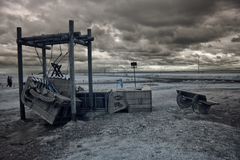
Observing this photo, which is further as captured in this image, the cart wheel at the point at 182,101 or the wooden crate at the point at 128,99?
the cart wheel at the point at 182,101

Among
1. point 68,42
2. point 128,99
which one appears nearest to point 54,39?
point 68,42

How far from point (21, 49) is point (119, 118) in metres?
6.33

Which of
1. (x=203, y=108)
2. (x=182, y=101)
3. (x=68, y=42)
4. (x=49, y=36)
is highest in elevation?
(x=49, y=36)

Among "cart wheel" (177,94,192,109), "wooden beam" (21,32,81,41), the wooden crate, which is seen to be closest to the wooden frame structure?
"wooden beam" (21,32,81,41)

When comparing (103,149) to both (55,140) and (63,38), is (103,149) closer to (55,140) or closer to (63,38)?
(55,140)

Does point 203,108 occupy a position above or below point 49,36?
below

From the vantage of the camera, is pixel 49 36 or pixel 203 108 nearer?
pixel 49 36

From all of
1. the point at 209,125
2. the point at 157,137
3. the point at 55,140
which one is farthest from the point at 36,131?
the point at 209,125

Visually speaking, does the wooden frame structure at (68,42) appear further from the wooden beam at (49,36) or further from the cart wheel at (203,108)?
the cart wheel at (203,108)

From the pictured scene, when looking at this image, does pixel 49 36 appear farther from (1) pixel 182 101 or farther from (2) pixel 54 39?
(1) pixel 182 101

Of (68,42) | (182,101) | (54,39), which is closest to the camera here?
(68,42)

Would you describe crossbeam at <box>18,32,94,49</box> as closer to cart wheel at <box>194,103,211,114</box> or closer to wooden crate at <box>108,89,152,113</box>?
wooden crate at <box>108,89,152,113</box>

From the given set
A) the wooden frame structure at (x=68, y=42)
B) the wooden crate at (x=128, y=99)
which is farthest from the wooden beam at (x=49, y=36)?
the wooden crate at (x=128, y=99)

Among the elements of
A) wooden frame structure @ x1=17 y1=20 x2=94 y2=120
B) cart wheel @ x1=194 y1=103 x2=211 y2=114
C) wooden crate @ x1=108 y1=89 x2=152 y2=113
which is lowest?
cart wheel @ x1=194 y1=103 x2=211 y2=114
